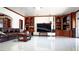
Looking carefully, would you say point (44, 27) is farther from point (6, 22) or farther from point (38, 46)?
point (38, 46)

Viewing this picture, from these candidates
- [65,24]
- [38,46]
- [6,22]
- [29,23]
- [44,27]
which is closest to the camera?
[38,46]

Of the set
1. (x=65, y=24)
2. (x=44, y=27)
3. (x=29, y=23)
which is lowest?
(x=44, y=27)

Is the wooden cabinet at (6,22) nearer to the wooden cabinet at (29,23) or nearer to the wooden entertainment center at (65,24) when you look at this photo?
the wooden cabinet at (29,23)

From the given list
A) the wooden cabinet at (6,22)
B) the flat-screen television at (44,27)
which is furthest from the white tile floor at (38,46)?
the flat-screen television at (44,27)

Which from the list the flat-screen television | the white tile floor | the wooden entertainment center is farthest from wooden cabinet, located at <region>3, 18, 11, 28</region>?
the wooden entertainment center

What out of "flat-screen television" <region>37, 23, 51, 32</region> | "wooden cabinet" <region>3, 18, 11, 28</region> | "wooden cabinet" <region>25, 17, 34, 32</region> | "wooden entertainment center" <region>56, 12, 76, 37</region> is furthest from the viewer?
"wooden cabinet" <region>25, 17, 34, 32</region>

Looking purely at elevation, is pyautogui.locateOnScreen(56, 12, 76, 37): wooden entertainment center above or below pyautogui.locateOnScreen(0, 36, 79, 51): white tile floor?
above

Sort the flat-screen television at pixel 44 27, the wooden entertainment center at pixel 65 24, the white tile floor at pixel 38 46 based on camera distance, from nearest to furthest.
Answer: the white tile floor at pixel 38 46 → the wooden entertainment center at pixel 65 24 → the flat-screen television at pixel 44 27

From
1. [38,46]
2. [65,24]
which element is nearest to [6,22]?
[38,46]

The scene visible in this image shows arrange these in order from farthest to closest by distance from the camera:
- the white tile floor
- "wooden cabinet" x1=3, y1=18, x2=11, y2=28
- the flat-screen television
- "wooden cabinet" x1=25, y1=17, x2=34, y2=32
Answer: "wooden cabinet" x1=25, y1=17, x2=34, y2=32, the flat-screen television, "wooden cabinet" x1=3, y1=18, x2=11, y2=28, the white tile floor

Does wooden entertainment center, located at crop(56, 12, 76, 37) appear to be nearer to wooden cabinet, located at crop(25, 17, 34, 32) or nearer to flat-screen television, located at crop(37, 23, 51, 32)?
flat-screen television, located at crop(37, 23, 51, 32)
